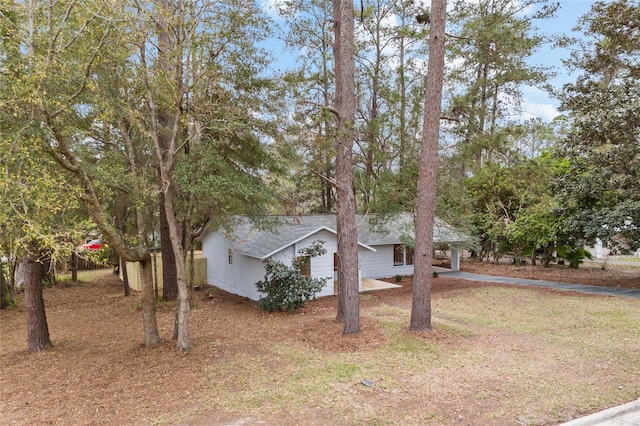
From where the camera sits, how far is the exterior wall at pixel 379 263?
1897 centimetres

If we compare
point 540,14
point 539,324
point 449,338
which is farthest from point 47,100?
point 540,14

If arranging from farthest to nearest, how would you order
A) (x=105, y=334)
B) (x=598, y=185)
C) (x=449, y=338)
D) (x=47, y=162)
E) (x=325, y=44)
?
(x=325, y=44) → (x=598, y=185) → (x=105, y=334) → (x=449, y=338) → (x=47, y=162)

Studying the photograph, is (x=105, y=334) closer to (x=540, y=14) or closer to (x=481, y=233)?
(x=540, y=14)

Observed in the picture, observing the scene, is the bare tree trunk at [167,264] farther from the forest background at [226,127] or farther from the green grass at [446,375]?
the green grass at [446,375]

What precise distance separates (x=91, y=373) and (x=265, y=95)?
7202 millimetres

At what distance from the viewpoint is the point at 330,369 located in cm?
670

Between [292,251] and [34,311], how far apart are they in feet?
24.9

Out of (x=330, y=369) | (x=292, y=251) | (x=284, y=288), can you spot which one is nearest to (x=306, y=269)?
(x=292, y=251)

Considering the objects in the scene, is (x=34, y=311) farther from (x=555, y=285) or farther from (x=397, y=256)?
(x=555, y=285)

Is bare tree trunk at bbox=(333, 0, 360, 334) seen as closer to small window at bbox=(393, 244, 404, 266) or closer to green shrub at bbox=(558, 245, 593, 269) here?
small window at bbox=(393, 244, 404, 266)

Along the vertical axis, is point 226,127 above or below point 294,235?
above

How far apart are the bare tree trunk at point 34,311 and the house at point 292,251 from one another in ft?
15.9

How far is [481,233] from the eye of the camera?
23.1m

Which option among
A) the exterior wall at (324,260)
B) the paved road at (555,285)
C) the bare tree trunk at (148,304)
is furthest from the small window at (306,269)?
the paved road at (555,285)
